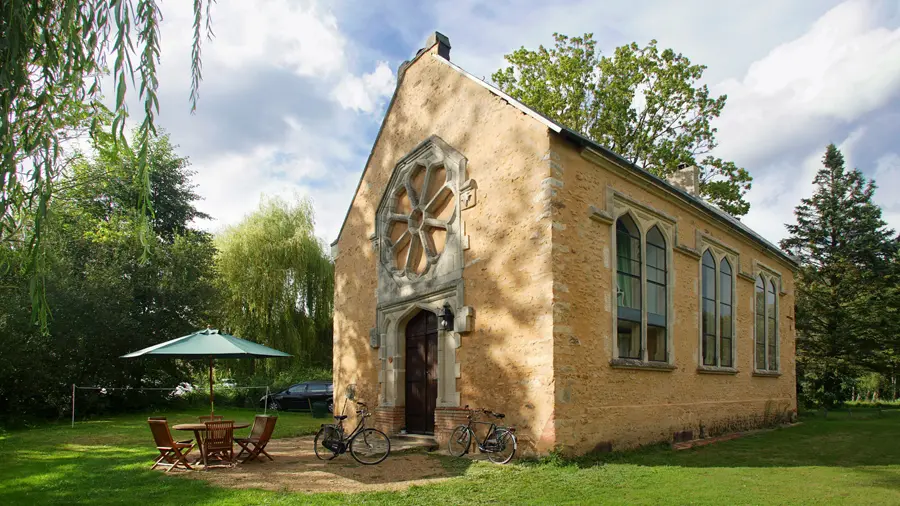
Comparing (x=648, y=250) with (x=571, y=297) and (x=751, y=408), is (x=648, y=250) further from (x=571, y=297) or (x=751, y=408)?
(x=751, y=408)

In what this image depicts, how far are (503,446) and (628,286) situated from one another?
13.5ft

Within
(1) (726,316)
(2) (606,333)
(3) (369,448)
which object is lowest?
(3) (369,448)

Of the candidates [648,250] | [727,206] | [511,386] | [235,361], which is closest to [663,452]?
[511,386]

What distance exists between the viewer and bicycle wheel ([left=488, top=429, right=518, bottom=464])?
9812 millimetres

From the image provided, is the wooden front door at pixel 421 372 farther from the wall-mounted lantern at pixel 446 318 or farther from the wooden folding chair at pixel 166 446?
the wooden folding chair at pixel 166 446

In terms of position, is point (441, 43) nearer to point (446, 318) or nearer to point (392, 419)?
point (446, 318)

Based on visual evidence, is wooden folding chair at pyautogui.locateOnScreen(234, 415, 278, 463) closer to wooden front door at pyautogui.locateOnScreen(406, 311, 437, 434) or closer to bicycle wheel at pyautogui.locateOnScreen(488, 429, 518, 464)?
wooden front door at pyautogui.locateOnScreen(406, 311, 437, 434)

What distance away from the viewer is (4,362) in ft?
55.0

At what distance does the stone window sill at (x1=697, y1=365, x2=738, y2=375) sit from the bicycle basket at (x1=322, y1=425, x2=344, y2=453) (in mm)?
7980

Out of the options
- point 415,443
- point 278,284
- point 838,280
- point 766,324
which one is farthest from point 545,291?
point 838,280

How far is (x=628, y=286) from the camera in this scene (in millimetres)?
11906

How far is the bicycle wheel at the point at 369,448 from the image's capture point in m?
10.4

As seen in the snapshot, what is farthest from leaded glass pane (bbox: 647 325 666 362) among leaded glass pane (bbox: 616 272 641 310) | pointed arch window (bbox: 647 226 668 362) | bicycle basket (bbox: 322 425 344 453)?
bicycle basket (bbox: 322 425 344 453)

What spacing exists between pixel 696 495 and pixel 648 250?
6029 millimetres
